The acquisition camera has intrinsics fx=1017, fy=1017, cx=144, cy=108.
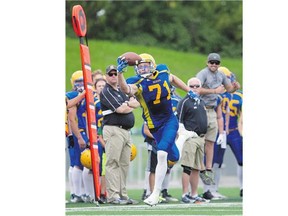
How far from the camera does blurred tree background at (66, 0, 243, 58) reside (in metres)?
22.8

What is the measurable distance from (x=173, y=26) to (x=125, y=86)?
14.9 metres

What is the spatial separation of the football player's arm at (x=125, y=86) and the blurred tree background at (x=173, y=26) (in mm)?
13500

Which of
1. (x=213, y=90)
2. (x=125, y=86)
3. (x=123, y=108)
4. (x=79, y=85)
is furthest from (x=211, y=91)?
(x=125, y=86)

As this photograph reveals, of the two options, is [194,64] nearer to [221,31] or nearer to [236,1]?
[221,31]

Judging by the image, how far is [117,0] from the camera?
22.4 meters

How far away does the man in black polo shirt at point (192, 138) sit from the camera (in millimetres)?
10750

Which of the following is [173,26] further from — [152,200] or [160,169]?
[152,200]

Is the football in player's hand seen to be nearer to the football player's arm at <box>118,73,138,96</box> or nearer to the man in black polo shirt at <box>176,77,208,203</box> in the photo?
the football player's arm at <box>118,73,138,96</box>

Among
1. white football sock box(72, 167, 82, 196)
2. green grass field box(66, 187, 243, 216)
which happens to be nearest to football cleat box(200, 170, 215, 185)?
green grass field box(66, 187, 243, 216)

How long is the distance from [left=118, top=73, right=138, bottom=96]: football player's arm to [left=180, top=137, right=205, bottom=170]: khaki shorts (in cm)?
229

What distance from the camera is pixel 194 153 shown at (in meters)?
10.9
